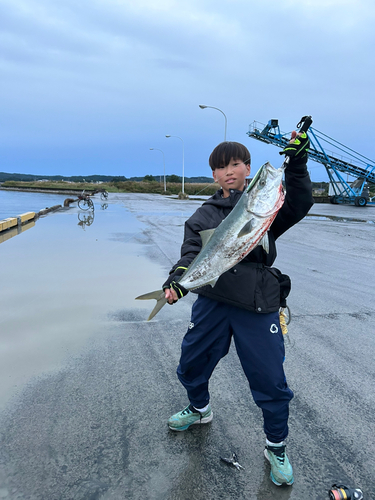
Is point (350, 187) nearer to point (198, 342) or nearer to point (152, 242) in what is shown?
point (152, 242)

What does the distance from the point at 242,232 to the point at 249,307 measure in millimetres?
436

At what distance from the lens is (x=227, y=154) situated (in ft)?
7.61

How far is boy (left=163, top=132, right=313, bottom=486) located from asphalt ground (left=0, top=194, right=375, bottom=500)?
33 centimetres

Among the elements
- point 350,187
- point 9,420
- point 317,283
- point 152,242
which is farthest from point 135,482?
point 350,187

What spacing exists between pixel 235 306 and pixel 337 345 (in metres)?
2.22

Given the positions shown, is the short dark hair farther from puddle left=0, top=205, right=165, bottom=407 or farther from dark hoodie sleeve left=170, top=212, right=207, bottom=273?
puddle left=0, top=205, right=165, bottom=407

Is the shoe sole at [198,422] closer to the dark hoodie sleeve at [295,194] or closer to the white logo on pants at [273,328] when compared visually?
the white logo on pants at [273,328]

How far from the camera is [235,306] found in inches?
84.4

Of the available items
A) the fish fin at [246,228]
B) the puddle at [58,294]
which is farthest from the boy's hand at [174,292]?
the puddle at [58,294]

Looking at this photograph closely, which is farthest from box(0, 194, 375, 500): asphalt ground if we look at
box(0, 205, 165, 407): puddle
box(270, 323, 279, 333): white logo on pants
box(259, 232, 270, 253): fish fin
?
box(259, 232, 270, 253): fish fin

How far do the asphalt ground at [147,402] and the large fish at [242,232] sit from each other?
3.31ft

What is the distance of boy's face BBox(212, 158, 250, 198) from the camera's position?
233cm

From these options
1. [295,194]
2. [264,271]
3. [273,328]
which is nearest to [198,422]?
[273,328]

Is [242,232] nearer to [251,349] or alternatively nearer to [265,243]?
[265,243]
